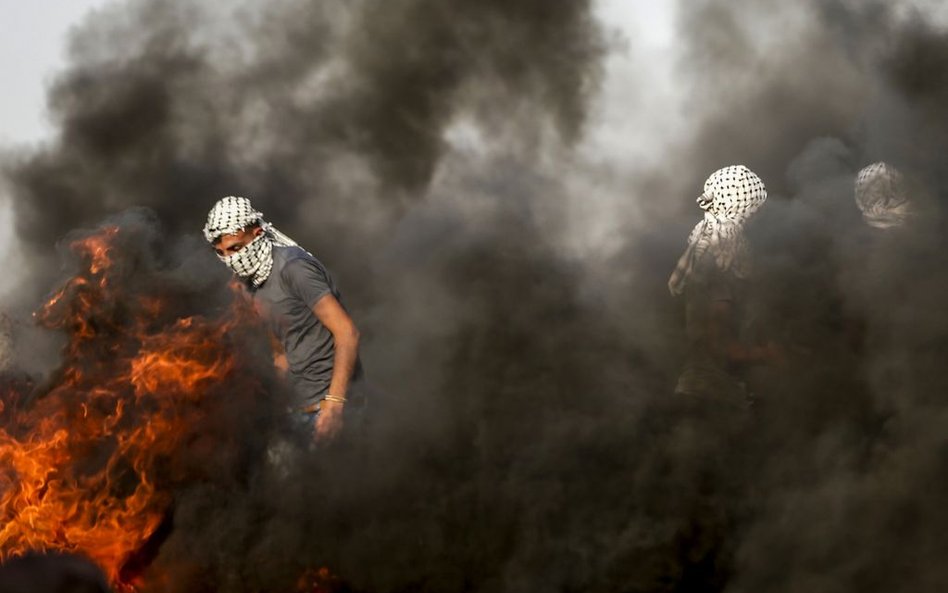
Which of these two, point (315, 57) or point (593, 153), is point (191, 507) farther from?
point (593, 153)

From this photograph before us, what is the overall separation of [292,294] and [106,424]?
42.4 inches

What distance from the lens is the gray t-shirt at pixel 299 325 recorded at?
5586 millimetres

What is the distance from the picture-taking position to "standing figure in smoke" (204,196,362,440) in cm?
552

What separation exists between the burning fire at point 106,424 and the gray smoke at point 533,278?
0.20 metres

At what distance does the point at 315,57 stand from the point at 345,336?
9364 mm

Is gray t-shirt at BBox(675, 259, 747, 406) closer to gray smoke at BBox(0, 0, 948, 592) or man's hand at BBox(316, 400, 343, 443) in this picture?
gray smoke at BBox(0, 0, 948, 592)

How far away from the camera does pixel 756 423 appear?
20.3ft

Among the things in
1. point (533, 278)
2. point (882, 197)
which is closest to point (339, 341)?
point (882, 197)

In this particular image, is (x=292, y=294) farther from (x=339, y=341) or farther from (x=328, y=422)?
(x=328, y=422)

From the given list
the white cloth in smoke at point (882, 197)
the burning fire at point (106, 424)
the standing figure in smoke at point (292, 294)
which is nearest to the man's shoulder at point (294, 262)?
the standing figure in smoke at point (292, 294)

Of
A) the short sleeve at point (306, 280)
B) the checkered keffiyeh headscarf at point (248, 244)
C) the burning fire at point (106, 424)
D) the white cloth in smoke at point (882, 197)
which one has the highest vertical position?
the white cloth in smoke at point (882, 197)

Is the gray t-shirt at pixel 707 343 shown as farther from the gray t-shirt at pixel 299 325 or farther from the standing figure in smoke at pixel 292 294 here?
the gray t-shirt at pixel 299 325

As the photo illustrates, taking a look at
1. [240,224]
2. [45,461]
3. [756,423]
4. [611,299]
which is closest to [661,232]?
[611,299]

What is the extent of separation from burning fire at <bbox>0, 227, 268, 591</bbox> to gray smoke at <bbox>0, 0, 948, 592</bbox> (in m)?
0.20
